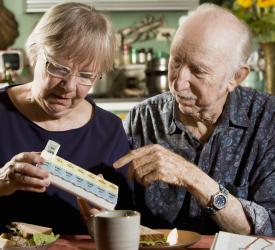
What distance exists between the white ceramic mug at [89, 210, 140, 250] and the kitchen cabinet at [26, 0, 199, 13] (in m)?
3.44

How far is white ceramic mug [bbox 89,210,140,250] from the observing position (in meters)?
1.07

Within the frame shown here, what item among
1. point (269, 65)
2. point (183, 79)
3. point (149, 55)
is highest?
point (183, 79)

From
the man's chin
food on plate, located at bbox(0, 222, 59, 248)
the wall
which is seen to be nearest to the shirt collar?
the man's chin

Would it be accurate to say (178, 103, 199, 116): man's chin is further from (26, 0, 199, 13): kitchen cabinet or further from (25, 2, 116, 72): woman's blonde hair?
(26, 0, 199, 13): kitchen cabinet

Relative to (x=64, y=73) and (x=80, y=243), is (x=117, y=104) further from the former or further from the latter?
(x=80, y=243)

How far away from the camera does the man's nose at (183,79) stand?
1744 millimetres

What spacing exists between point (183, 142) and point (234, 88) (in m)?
0.25

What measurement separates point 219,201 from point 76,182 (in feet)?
1.47

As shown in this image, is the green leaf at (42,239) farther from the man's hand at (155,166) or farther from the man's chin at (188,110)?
the man's chin at (188,110)

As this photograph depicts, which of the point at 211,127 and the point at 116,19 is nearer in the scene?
the point at 211,127

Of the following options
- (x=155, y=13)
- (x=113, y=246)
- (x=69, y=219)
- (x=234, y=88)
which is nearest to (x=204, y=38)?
(x=234, y=88)

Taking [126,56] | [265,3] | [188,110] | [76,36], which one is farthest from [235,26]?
[126,56]

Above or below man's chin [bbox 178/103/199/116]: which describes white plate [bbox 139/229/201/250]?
below

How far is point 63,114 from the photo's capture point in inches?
67.2
